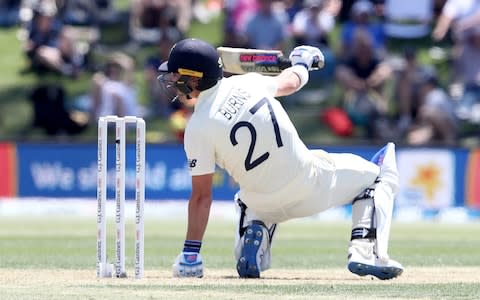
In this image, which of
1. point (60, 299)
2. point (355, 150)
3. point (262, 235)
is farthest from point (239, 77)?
point (355, 150)

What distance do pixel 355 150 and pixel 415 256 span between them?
271 inches

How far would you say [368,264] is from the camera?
7.75 metres

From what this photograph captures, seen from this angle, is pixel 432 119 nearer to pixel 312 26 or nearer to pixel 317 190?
pixel 312 26

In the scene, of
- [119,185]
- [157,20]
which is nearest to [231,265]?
[119,185]

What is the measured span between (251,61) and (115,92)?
9699 mm

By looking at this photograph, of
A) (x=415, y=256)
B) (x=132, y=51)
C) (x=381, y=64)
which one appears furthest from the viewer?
(x=132, y=51)

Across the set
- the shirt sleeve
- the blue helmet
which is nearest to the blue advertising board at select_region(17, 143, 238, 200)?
the blue helmet

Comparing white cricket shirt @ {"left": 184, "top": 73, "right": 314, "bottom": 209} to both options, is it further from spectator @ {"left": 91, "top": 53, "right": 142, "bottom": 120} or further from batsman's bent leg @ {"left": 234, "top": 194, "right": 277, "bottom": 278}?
spectator @ {"left": 91, "top": 53, "right": 142, "bottom": 120}

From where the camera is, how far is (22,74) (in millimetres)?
19531

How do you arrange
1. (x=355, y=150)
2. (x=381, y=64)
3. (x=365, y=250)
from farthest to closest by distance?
(x=381, y=64), (x=355, y=150), (x=365, y=250)

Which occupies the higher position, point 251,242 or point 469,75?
point 469,75

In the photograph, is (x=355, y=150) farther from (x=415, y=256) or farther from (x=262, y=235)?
(x=262, y=235)

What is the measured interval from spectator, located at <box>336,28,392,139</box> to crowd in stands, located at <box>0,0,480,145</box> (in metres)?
0.01

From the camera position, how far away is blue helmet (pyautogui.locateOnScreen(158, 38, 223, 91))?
768 centimetres
